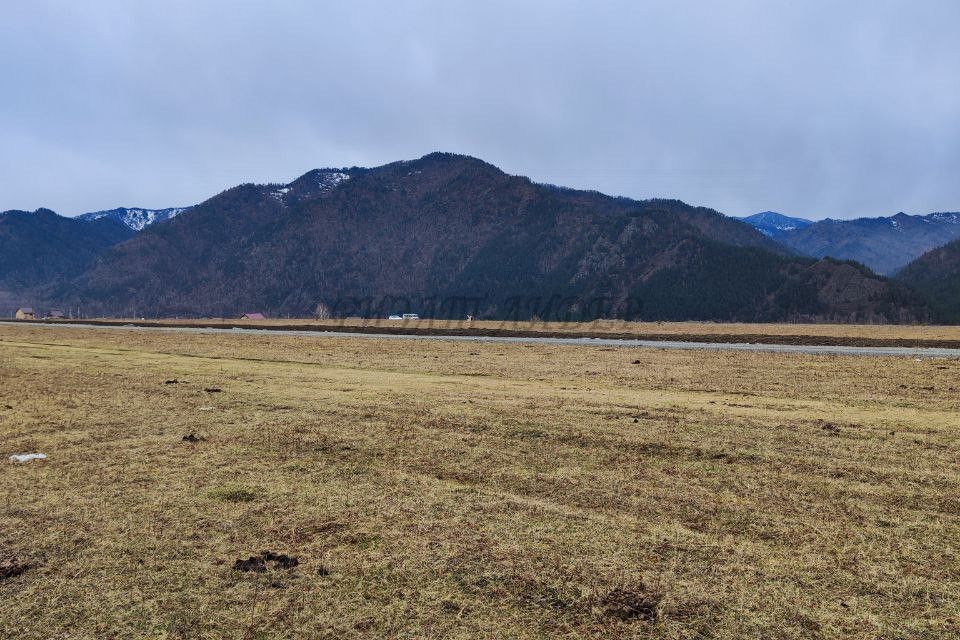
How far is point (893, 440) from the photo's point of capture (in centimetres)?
1096

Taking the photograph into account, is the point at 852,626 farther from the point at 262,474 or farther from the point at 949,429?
the point at 949,429

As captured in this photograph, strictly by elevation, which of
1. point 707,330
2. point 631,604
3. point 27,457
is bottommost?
point 27,457

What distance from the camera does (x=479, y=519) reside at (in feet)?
22.6

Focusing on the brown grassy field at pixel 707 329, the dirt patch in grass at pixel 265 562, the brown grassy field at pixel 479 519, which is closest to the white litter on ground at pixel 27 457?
the brown grassy field at pixel 479 519

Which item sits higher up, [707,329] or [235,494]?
[707,329]

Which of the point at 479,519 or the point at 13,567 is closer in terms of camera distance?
the point at 13,567

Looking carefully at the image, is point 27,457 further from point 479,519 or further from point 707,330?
point 707,330

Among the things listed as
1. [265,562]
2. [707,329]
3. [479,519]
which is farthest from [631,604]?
[707,329]

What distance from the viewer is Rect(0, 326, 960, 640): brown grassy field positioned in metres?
4.88

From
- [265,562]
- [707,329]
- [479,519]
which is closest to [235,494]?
[265,562]

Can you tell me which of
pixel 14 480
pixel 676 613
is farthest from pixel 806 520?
pixel 14 480

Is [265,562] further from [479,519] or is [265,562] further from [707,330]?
[707,330]

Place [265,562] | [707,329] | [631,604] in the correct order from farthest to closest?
[707,329] < [265,562] < [631,604]

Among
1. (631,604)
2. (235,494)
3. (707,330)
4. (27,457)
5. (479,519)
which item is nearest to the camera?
(631,604)
